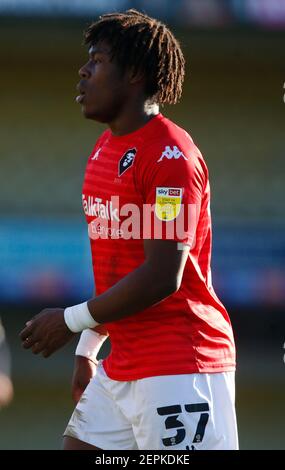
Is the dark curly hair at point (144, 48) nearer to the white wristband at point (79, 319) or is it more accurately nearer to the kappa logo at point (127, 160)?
the kappa logo at point (127, 160)

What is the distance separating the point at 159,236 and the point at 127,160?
0.33 metres

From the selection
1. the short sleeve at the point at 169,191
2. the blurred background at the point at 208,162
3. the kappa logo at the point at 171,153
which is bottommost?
the blurred background at the point at 208,162

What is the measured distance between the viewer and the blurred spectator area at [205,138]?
30.7 ft

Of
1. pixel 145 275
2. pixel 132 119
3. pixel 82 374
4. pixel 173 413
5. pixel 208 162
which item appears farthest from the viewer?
pixel 208 162


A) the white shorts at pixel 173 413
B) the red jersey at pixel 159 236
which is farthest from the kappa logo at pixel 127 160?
the white shorts at pixel 173 413

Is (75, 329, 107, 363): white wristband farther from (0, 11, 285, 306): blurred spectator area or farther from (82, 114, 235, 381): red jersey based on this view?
(0, 11, 285, 306): blurred spectator area

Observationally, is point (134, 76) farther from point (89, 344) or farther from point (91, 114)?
point (89, 344)

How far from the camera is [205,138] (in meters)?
9.82

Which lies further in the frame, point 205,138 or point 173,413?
point 205,138

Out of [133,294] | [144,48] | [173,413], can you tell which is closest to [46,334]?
[133,294]

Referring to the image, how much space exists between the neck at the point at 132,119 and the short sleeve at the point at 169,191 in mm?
188

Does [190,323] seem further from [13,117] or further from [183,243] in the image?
[13,117]
